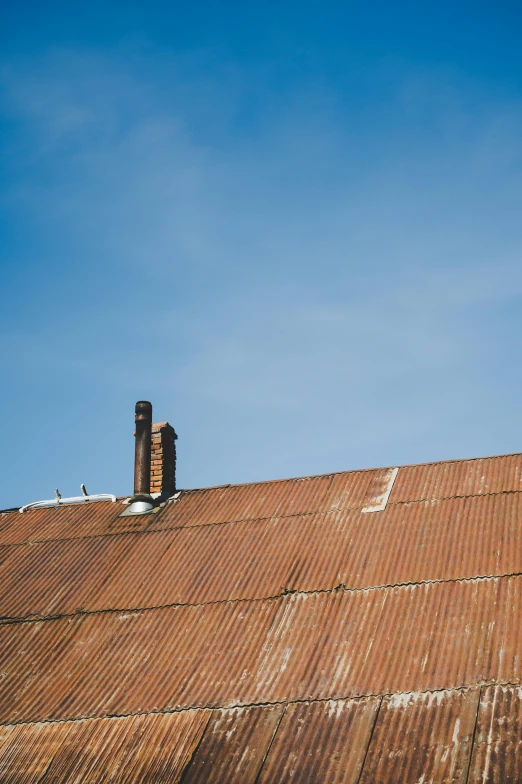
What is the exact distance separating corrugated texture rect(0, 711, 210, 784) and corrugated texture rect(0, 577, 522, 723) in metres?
0.22

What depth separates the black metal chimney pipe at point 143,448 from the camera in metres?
14.5

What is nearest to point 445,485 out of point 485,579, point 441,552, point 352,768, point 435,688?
point 441,552

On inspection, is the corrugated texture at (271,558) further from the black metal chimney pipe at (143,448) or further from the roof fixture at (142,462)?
the black metal chimney pipe at (143,448)

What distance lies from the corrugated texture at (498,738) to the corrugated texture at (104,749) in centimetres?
281

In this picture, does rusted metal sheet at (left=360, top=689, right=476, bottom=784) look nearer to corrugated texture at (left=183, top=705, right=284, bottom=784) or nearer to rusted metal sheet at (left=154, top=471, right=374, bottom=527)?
corrugated texture at (left=183, top=705, right=284, bottom=784)

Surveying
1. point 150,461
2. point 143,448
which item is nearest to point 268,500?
point 150,461

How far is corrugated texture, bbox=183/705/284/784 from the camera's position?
785cm

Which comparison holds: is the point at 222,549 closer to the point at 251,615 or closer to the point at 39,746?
the point at 251,615

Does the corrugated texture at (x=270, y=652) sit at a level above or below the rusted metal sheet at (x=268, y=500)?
below

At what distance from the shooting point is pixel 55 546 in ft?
44.0

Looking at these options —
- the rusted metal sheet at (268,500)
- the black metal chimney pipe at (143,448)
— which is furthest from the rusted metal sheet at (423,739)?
the black metal chimney pipe at (143,448)

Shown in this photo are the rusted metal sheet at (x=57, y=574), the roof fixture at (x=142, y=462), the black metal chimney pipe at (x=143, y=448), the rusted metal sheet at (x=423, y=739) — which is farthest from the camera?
the black metal chimney pipe at (x=143, y=448)

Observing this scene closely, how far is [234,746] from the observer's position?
814 cm

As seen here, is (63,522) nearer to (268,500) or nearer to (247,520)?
(247,520)
